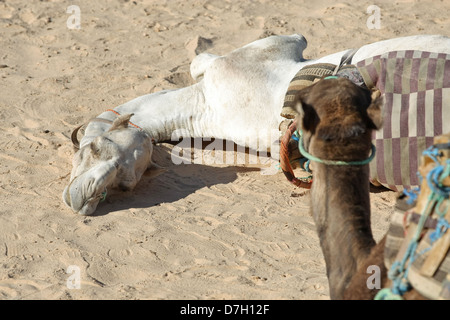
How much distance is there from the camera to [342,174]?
294 cm

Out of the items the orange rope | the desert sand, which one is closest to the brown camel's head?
the desert sand

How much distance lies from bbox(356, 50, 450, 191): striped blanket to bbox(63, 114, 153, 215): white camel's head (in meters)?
1.76

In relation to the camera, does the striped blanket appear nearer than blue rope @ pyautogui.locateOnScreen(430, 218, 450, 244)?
No

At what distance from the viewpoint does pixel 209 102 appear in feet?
19.8

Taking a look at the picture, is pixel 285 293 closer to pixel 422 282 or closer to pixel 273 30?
pixel 422 282

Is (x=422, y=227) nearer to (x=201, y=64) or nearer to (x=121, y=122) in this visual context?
(x=121, y=122)

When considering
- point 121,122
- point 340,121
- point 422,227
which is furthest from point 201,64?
point 422,227

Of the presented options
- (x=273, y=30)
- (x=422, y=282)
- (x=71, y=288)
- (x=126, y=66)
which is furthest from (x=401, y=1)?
(x=422, y=282)

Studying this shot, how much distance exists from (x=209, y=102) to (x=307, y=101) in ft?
9.96

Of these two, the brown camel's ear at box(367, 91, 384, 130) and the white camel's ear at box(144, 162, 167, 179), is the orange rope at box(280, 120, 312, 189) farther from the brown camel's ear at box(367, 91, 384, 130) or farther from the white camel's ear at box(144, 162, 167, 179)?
the brown camel's ear at box(367, 91, 384, 130)

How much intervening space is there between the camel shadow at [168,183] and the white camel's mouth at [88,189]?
108 mm

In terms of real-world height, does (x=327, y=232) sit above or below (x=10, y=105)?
above

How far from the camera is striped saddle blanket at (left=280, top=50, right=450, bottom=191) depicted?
188 inches

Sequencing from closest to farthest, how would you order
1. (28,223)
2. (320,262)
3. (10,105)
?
(320,262)
(28,223)
(10,105)
